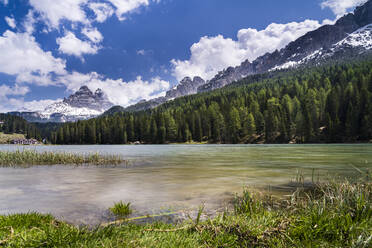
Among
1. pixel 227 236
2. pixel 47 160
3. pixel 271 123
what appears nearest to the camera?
pixel 227 236

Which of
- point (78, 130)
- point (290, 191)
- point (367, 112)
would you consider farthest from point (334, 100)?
point (78, 130)

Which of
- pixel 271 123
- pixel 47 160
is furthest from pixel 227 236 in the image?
pixel 271 123

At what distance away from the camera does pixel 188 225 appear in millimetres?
5297

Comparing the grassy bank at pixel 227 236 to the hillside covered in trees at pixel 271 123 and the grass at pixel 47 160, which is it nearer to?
the grass at pixel 47 160

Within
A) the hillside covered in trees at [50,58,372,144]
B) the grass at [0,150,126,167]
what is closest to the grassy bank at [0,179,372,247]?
the grass at [0,150,126,167]

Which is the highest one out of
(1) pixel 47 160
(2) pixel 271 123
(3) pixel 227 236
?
(2) pixel 271 123

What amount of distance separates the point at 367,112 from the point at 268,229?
362ft

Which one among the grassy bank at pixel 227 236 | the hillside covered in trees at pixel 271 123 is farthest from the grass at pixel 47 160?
the hillside covered in trees at pixel 271 123

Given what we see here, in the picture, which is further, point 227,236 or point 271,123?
point 271,123

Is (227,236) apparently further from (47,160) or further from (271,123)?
(271,123)

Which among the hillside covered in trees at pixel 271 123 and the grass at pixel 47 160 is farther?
the hillside covered in trees at pixel 271 123

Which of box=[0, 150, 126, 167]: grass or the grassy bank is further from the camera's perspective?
box=[0, 150, 126, 167]: grass

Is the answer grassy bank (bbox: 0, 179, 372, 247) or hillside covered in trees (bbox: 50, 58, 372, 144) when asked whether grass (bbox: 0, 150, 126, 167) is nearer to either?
grassy bank (bbox: 0, 179, 372, 247)

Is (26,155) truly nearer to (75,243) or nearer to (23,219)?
(23,219)
